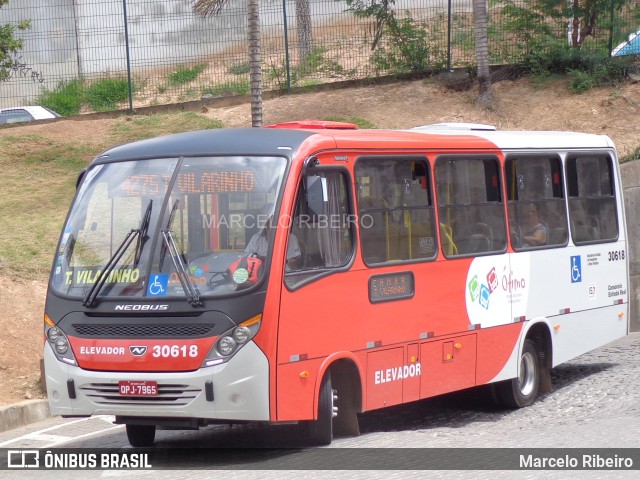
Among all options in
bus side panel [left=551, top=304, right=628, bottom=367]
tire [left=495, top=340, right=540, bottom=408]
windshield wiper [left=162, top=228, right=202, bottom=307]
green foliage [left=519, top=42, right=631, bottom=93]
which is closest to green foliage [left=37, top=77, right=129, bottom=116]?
green foliage [left=519, top=42, right=631, bottom=93]

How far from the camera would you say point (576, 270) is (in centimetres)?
1305

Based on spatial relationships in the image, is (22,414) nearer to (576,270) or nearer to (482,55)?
(576,270)

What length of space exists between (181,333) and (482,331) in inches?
155

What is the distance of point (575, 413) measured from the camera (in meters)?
11.6

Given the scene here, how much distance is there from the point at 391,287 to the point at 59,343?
10.1 feet

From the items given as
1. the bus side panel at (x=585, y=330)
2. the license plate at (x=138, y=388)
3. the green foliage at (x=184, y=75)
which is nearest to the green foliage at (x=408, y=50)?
the green foliage at (x=184, y=75)

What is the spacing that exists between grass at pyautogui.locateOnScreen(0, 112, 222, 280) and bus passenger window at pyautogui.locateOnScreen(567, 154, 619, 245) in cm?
769

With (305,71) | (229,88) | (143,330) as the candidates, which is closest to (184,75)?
(229,88)

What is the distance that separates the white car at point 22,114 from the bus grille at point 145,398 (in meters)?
16.3

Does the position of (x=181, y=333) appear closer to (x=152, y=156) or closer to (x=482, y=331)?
(x=152, y=156)

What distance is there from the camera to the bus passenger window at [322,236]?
8984 mm

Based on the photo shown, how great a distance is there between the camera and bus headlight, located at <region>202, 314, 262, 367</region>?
27.9 feet

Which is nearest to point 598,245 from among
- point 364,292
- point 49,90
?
point 364,292

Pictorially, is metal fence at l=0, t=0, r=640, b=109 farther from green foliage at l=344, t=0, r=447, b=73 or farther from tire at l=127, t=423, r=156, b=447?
tire at l=127, t=423, r=156, b=447
